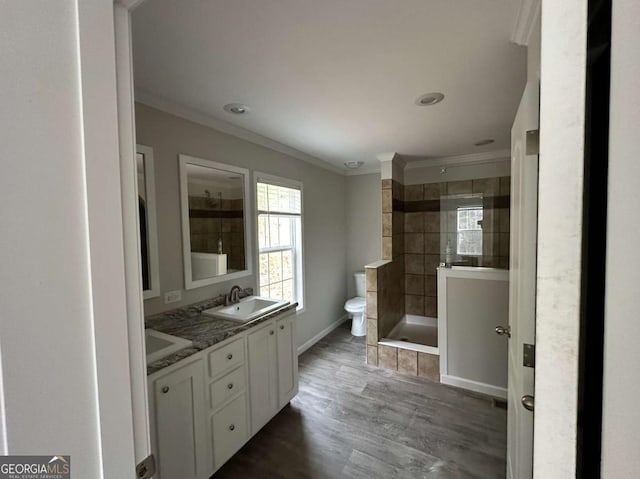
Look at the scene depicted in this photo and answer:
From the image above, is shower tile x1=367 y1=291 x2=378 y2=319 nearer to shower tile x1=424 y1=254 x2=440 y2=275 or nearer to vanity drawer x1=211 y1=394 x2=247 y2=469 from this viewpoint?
shower tile x1=424 y1=254 x2=440 y2=275

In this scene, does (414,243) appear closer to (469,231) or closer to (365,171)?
(469,231)

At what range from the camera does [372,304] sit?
9.72 feet

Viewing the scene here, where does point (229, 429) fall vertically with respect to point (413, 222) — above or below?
below

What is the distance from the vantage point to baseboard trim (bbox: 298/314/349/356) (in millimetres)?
3260

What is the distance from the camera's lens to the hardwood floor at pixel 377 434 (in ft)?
5.55

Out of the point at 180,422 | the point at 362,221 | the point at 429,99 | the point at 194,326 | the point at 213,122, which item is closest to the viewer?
the point at 180,422

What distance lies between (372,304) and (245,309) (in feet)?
4.51

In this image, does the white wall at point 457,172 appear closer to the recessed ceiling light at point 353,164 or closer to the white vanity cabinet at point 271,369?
the recessed ceiling light at point 353,164

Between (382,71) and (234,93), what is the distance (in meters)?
0.97

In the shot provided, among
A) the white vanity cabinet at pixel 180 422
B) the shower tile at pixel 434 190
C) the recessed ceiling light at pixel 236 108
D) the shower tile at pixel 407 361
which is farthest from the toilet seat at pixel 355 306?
the recessed ceiling light at pixel 236 108

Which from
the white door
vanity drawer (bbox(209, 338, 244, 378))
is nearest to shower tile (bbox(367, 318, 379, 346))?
vanity drawer (bbox(209, 338, 244, 378))

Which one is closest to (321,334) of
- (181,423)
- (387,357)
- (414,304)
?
(387,357)

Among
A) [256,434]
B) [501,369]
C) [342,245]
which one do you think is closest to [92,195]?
[256,434]

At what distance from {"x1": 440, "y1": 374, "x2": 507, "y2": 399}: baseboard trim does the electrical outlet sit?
2.52 metres
